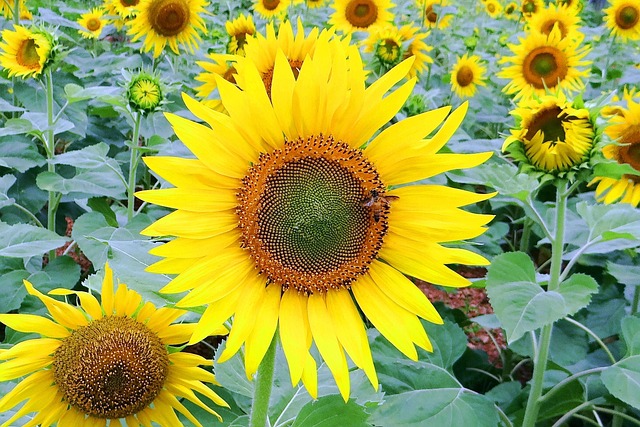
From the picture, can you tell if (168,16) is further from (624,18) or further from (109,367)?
(624,18)

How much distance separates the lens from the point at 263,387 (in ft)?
3.76

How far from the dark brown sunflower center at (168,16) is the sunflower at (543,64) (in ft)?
6.24

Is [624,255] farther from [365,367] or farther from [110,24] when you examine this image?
[110,24]

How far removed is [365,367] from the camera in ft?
3.46

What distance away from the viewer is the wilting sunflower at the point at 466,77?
4.30 meters

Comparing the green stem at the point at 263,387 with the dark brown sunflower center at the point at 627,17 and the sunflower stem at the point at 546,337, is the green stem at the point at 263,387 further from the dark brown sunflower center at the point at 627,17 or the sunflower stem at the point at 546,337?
the dark brown sunflower center at the point at 627,17

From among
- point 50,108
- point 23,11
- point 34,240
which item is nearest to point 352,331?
point 34,240

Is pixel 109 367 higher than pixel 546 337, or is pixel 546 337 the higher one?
pixel 546 337

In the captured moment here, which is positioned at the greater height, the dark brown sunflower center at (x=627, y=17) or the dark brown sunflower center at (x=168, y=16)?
the dark brown sunflower center at (x=627, y=17)

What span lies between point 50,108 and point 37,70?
0.70ft

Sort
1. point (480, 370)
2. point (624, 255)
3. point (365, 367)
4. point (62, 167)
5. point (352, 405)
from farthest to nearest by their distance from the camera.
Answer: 1. point (62, 167)
2. point (624, 255)
3. point (480, 370)
4. point (352, 405)
5. point (365, 367)

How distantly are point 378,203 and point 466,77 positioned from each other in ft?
11.2

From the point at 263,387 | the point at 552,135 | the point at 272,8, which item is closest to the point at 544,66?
the point at 272,8

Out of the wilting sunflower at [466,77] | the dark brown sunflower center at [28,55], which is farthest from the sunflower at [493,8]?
the dark brown sunflower center at [28,55]
